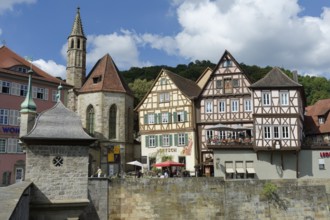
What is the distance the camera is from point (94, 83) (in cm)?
4072

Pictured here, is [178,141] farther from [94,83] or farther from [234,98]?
[94,83]

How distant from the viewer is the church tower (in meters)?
44.8

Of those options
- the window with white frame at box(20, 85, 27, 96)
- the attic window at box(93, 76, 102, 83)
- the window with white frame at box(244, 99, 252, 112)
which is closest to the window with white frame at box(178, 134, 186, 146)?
the window with white frame at box(244, 99, 252, 112)

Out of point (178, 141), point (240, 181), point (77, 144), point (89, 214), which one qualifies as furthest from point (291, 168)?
point (77, 144)

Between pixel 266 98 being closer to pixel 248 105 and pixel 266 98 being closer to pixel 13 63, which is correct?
pixel 248 105

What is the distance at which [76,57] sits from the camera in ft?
148

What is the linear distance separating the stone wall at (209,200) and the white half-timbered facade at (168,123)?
9892mm

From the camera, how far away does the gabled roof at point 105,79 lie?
131 feet

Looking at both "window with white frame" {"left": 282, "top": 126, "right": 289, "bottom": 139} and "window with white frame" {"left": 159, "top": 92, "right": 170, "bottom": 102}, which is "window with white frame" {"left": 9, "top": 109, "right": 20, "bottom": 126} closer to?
"window with white frame" {"left": 159, "top": 92, "right": 170, "bottom": 102}

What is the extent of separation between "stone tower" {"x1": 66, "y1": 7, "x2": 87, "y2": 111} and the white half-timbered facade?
908 centimetres

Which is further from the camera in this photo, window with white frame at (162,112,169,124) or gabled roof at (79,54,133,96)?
gabled roof at (79,54,133,96)

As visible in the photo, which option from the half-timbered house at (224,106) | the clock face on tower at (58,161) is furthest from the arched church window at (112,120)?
the clock face on tower at (58,161)

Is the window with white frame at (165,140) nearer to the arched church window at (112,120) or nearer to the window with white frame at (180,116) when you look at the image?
the window with white frame at (180,116)

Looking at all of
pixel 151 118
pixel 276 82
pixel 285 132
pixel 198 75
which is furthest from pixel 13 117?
pixel 198 75
